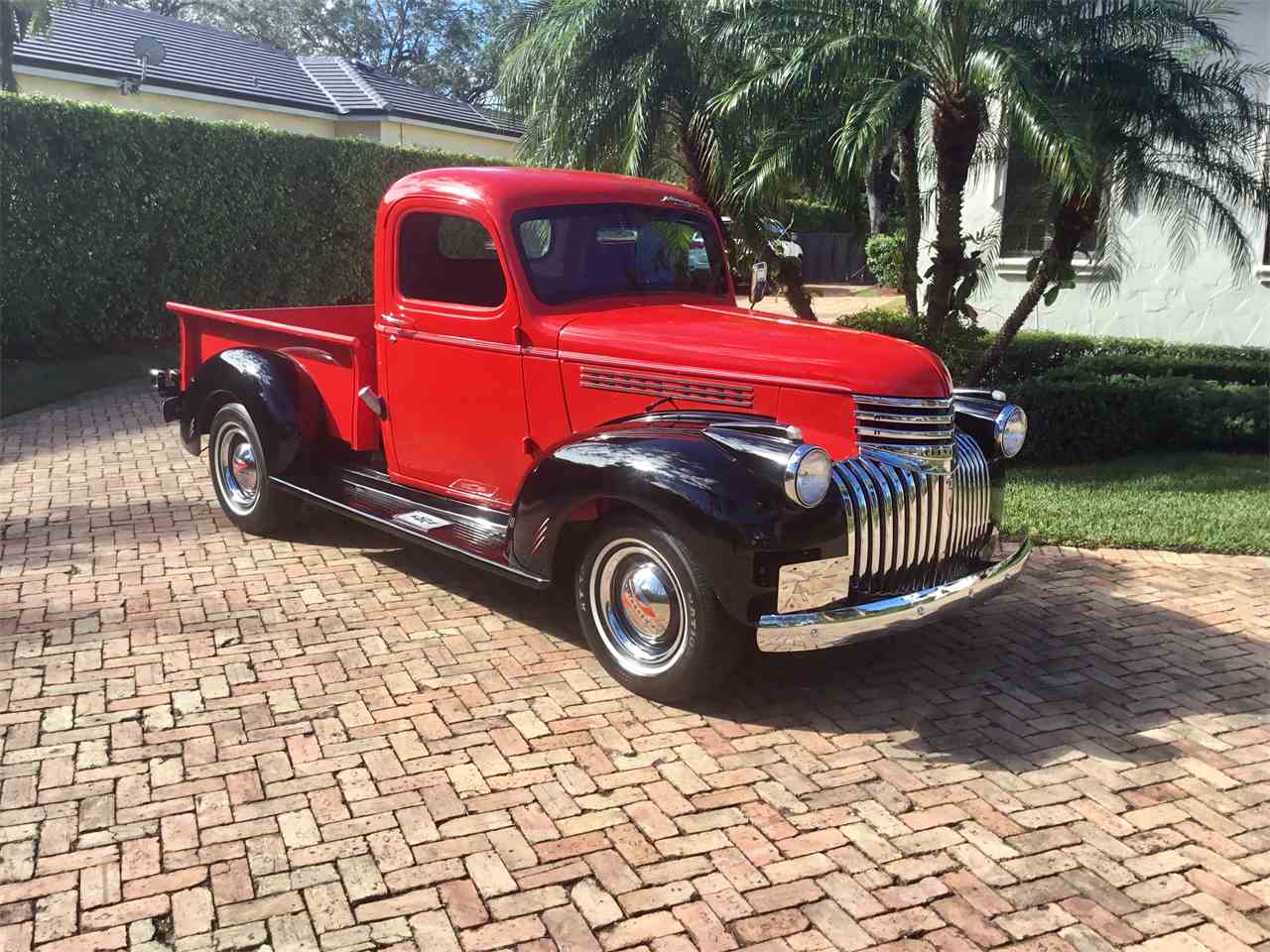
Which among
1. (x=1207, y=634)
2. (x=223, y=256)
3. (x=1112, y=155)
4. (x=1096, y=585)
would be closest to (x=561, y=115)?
(x=1112, y=155)

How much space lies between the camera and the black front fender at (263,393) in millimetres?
6148

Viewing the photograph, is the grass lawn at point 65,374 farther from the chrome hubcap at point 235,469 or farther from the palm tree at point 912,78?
the palm tree at point 912,78

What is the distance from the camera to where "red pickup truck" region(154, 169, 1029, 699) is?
4.11m

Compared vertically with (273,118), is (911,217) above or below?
below

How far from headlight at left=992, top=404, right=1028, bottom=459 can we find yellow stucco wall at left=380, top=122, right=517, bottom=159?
21047 mm

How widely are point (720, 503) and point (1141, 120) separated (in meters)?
6.35

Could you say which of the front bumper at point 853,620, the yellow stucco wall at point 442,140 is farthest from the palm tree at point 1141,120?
the yellow stucco wall at point 442,140

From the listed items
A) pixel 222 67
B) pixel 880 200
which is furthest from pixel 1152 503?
pixel 222 67

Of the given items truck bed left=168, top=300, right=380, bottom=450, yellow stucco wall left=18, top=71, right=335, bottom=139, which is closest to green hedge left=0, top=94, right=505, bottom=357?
yellow stucco wall left=18, top=71, right=335, bottom=139

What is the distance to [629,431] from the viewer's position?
14.8ft

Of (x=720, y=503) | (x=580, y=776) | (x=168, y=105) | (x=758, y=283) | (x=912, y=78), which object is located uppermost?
(x=168, y=105)

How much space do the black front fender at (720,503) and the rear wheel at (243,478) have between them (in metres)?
2.70

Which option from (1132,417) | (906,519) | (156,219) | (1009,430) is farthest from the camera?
(156,219)

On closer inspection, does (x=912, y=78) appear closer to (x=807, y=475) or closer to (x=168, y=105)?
(x=807, y=475)
